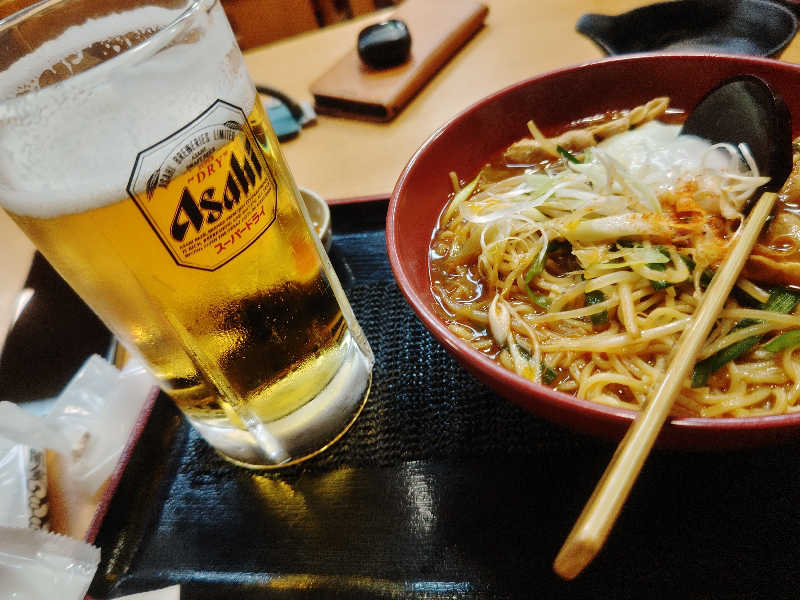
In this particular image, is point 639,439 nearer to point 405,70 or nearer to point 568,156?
point 568,156

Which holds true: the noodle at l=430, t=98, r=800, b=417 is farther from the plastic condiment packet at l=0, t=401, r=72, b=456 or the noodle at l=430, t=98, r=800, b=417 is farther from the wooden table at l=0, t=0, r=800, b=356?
the plastic condiment packet at l=0, t=401, r=72, b=456

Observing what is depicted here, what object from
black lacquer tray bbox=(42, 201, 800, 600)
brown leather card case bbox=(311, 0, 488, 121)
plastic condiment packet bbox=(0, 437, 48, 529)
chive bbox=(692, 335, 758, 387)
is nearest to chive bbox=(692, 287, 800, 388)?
chive bbox=(692, 335, 758, 387)

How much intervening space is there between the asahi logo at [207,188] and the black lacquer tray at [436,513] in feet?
1.56

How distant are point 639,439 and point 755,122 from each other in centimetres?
78

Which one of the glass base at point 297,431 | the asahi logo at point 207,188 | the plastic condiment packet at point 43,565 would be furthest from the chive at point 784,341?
the plastic condiment packet at point 43,565

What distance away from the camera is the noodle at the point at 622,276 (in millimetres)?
925

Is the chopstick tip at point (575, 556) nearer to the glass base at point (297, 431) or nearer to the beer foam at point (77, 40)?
the glass base at point (297, 431)

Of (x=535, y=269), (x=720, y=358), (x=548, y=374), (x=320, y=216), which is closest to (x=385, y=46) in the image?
(x=320, y=216)

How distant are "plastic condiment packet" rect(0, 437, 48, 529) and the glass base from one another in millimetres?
346

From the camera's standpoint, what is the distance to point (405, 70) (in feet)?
6.93

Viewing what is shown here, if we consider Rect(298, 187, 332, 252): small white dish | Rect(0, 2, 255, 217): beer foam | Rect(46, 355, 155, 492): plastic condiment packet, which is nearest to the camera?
Rect(0, 2, 255, 217): beer foam

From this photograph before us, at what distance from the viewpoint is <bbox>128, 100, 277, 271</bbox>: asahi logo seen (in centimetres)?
73

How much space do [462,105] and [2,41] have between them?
1516 millimetres

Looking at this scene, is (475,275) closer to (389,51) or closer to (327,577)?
(327,577)
